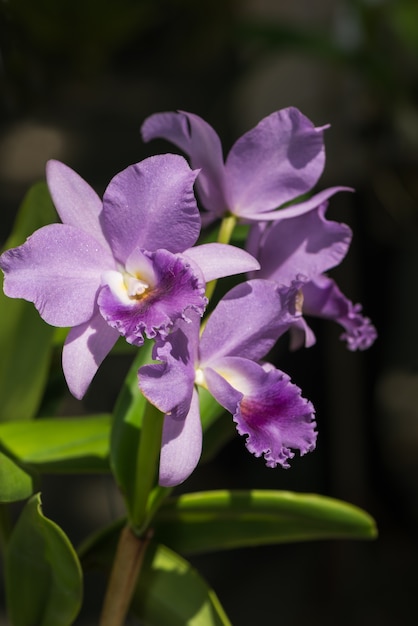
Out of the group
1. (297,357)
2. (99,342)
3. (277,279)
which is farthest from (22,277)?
(297,357)

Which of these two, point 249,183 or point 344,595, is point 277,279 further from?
point 344,595

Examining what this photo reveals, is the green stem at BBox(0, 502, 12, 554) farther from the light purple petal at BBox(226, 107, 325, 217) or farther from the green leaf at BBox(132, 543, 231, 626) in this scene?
the light purple petal at BBox(226, 107, 325, 217)

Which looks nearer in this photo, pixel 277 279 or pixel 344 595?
pixel 277 279

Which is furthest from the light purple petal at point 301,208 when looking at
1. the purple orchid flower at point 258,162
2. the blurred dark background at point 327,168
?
the blurred dark background at point 327,168

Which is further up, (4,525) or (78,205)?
(78,205)

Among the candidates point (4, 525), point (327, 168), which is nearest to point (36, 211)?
point (4, 525)

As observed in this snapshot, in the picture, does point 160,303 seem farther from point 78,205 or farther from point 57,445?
point 57,445

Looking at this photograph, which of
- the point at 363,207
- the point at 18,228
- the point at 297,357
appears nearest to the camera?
the point at 18,228
